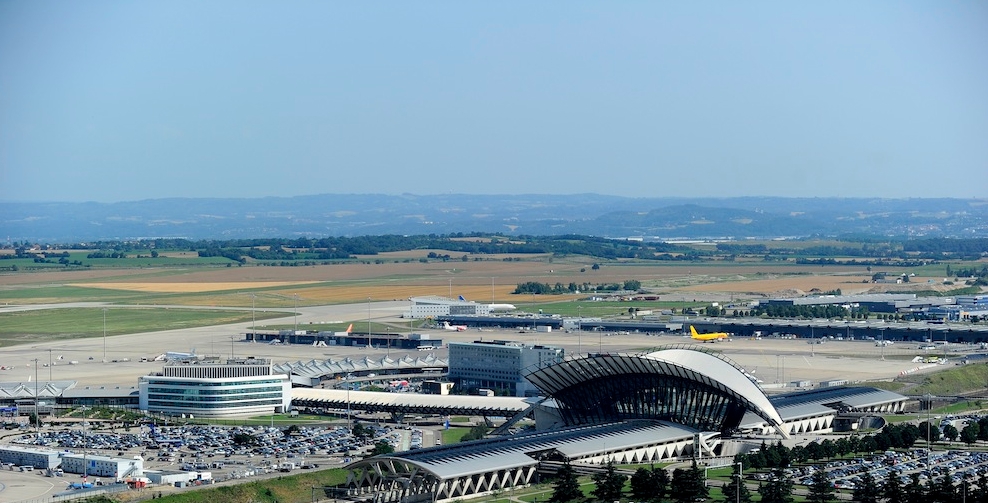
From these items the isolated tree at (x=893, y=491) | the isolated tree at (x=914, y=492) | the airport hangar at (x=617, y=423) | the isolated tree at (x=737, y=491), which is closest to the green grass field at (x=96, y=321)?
the airport hangar at (x=617, y=423)

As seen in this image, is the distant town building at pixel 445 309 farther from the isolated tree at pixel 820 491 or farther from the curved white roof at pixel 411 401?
the isolated tree at pixel 820 491

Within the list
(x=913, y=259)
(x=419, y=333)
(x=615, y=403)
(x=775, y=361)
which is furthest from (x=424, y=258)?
(x=615, y=403)

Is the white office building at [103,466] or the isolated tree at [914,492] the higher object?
the isolated tree at [914,492]

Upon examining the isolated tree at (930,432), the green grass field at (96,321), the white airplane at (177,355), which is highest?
the isolated tree at (930,432)

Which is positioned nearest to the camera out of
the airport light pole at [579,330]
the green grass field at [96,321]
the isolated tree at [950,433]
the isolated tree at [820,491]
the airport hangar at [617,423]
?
the isolated tree at [820,491]

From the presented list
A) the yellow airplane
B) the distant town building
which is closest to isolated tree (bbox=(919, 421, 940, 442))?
the yellow airplane

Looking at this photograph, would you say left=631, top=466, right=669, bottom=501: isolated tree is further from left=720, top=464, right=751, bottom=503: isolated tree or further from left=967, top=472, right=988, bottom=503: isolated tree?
left=967, top=472, right=988, bottom=503: isolated tree
